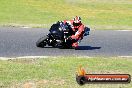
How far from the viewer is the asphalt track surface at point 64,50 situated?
49.2 feet

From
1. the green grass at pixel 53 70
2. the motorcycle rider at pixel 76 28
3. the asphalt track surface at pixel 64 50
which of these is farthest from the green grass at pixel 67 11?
the green grass at pixel 53 70

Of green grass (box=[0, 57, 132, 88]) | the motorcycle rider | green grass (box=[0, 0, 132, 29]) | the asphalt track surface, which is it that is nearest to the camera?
green grass (box=[0, 57, 132, 88])

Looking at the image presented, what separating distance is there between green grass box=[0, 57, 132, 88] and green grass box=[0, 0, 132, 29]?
12620 mm

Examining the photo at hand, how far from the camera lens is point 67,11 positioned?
3328 centimetres

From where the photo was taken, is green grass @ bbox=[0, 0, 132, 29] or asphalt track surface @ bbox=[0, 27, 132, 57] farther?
green grass @ bbox=[0, 0, 132, 29]

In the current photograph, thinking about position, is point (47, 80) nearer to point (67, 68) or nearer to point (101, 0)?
point (67, 68)

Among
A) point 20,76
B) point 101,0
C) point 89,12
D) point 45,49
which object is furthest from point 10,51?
point 101,0

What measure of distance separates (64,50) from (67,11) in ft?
58.5

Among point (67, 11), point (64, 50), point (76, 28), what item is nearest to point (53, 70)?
point (64, 50)

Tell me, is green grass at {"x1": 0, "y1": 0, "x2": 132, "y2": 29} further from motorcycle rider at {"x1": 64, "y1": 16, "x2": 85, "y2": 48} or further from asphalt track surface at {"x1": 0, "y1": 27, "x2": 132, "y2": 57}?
motorcycle rider at {"x1": 64, "y1": 16, "x2": 85, "y2": 48}

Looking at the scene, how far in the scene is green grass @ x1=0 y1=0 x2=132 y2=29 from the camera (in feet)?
88.7

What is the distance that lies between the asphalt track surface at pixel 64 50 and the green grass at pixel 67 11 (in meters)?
4.31

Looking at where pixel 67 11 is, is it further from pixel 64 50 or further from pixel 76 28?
A: pixel 64 50

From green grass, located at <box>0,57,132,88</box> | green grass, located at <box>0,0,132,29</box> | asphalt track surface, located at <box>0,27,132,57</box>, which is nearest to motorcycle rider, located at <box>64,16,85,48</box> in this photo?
asphalt track surface, located at <box>0,27,132,57</box>
